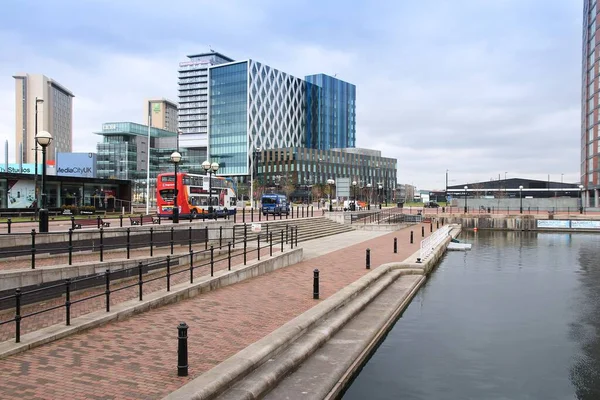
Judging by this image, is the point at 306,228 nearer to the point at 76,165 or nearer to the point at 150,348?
the point at 150,348

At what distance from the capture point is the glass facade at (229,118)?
465ft

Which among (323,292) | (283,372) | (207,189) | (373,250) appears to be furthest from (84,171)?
(283,372)

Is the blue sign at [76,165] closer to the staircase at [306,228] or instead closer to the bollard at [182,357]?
the staircase at [306,228]

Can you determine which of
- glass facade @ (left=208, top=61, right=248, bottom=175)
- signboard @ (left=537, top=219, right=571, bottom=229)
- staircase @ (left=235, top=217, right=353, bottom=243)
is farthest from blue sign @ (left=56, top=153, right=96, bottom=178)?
signboard @ (left=537, top=219, right=571, bottom=229)

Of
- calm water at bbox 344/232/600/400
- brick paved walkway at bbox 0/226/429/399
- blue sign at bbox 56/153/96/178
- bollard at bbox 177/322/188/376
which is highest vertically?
blue sign at bbox 56/153/96/178

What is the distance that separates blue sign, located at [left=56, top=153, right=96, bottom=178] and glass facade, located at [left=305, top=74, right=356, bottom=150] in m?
103

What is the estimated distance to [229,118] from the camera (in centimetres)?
14475

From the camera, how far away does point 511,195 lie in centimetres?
14675

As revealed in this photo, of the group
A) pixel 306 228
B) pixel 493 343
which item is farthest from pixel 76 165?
pixel 493 343

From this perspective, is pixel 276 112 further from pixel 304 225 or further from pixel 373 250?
pixel 373 250

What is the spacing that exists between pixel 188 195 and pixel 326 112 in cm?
15356

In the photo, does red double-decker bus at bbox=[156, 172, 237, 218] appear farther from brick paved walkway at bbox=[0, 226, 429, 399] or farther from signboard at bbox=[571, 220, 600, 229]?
signboard at bbox=[571, 220, 600, 229]

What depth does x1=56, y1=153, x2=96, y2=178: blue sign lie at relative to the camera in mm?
79125

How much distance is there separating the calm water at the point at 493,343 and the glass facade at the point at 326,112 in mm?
157169
